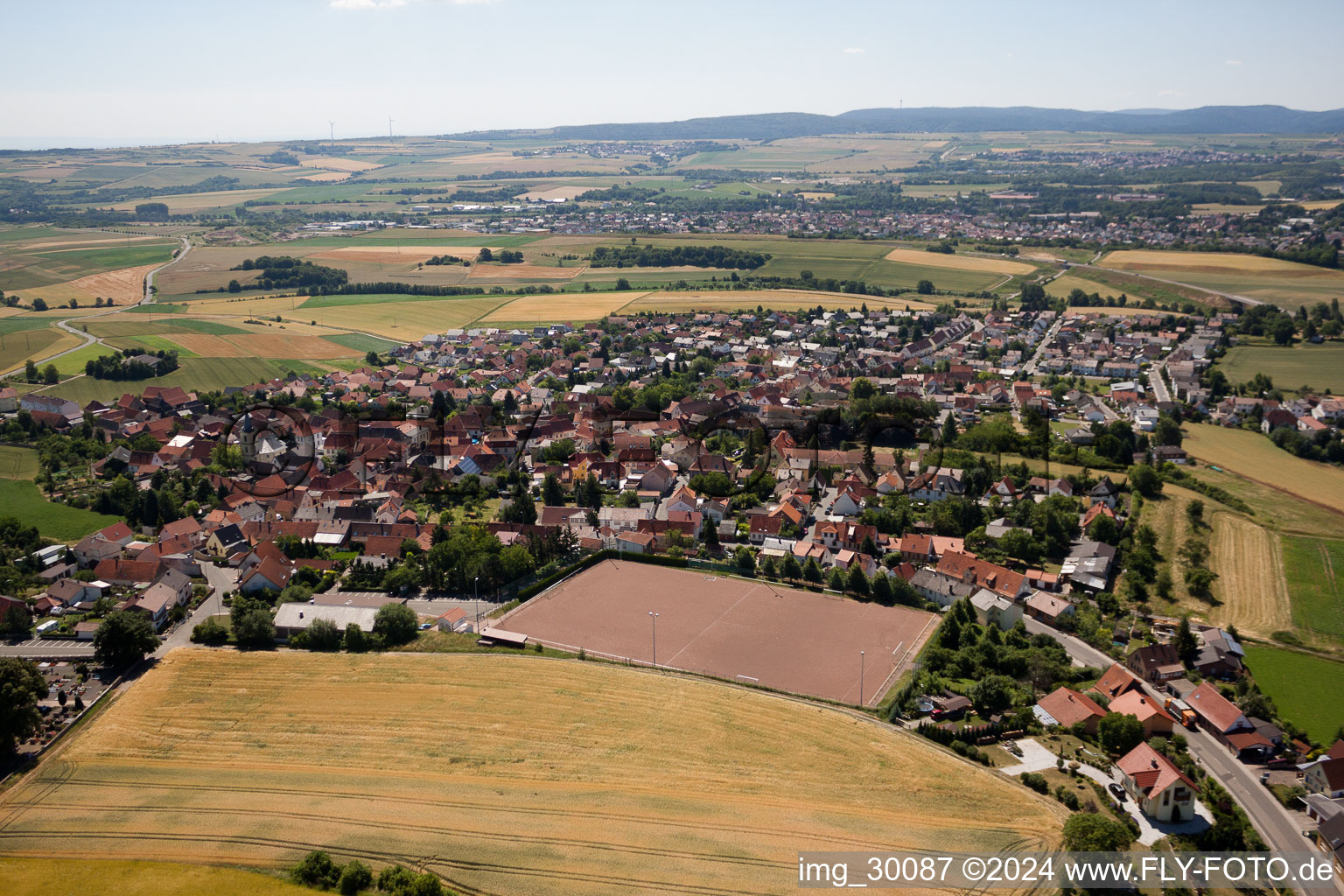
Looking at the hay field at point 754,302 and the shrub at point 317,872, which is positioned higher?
the hay field at point 754,302

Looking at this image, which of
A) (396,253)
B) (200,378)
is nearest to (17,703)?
(200,378)

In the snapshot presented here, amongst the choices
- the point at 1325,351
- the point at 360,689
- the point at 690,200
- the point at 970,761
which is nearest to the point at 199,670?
the point at 360,689

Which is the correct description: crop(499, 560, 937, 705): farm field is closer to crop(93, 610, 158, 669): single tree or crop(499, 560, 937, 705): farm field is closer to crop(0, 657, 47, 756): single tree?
crop(93, 610, 158, 669): single tree

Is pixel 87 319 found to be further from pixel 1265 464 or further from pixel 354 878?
pixel 1265 464

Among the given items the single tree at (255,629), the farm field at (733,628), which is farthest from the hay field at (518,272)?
the single tree at (255,629)

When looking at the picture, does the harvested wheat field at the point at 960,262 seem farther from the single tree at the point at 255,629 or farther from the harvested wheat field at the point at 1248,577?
the single tree at the point at 255,629

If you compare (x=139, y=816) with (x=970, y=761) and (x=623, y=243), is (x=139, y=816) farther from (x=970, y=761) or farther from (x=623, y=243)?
(x=623, y=243)

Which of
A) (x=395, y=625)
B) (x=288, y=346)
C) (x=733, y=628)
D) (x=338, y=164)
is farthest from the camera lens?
(x=338, y=164)

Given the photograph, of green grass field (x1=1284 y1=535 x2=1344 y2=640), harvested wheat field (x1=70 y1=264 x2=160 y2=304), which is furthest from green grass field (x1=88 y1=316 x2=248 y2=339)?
green grass field (x1=1284 y1=535 x2=1344 y2=640)
